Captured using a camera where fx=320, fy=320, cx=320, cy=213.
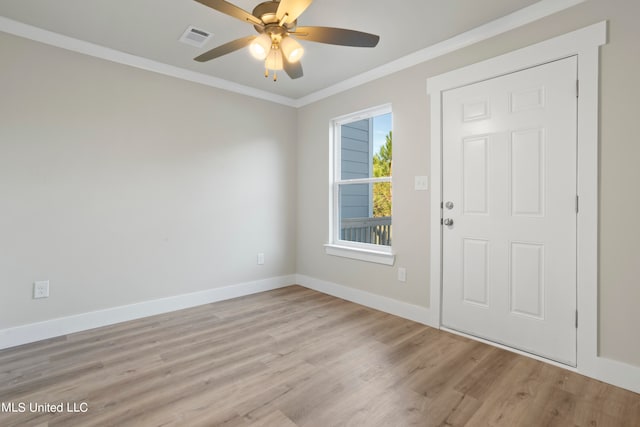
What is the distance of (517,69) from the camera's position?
2.34 metres

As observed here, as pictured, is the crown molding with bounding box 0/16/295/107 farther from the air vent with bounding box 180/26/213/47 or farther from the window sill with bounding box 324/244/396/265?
the window sill with bounding box 324/244/396/265

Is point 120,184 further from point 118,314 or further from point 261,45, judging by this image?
point 261,45

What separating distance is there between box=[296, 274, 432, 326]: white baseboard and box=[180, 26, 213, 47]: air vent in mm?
2802

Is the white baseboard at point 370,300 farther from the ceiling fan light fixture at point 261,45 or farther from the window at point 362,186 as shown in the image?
the ceiling fan light fixture at point 261,45

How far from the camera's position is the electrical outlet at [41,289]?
2.56 metres

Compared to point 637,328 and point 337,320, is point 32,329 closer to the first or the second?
point 337,320

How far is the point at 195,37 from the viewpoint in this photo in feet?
8.66

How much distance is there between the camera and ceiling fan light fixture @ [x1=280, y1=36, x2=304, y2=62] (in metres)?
1.93

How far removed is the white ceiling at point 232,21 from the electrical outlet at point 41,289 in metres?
2.02

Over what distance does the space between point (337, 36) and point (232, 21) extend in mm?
987

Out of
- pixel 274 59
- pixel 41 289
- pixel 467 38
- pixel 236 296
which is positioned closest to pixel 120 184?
pixel 41 289

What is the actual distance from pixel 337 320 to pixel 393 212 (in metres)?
1.18

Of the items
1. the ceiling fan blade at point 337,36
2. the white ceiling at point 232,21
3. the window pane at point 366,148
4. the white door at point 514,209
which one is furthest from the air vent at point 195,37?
the white door at point 514,209

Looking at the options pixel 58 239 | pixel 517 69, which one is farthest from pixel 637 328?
pixel 58 239
